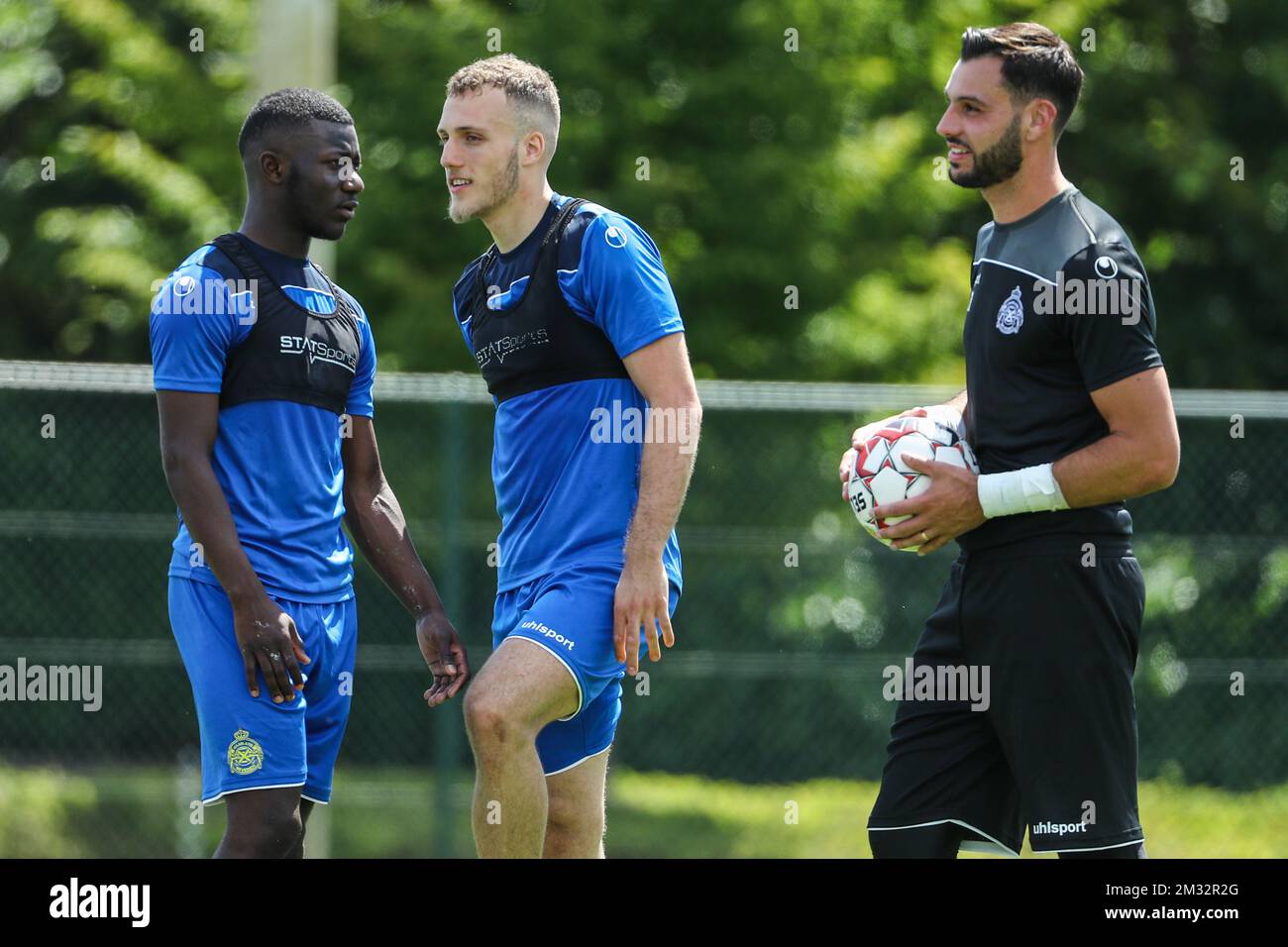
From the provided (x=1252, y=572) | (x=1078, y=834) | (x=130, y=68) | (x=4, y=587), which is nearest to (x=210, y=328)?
(x=1078, y=834)

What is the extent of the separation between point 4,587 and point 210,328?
4274 millimetres

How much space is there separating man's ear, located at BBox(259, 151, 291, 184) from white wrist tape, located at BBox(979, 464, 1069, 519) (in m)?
2.26

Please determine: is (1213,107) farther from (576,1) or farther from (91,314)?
(91,314)

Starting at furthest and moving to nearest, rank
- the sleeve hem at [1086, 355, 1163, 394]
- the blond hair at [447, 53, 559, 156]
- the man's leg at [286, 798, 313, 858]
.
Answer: the blond hair at [447, 53, 559, 156] → the man's leg at [286, 798, 313, 858] → the sleeve hem at [1086, 355, 1163, 394]

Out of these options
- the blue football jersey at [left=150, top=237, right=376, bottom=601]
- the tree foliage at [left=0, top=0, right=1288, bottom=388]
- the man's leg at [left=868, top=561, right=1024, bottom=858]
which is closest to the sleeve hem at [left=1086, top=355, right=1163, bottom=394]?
the man's leg at [left=868, top=561, right=1024, bottom=858]

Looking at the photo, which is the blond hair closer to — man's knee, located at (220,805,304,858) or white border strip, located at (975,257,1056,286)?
white border strip, located at (975,257,1056,286)

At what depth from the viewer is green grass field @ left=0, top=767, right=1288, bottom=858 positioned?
8516 mm

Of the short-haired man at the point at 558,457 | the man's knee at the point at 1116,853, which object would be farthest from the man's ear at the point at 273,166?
the man's knee at the point at 1116,853

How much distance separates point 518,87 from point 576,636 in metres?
1.73

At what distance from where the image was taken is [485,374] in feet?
16.6

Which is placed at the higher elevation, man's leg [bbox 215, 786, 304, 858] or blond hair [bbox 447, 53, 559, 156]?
blond hair [bbox 447, 53, 559, 156]

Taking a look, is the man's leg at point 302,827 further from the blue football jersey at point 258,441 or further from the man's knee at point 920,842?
the man's knee at point 920,842

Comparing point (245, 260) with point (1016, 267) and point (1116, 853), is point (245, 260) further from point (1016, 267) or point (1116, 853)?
point (1116, 853)
